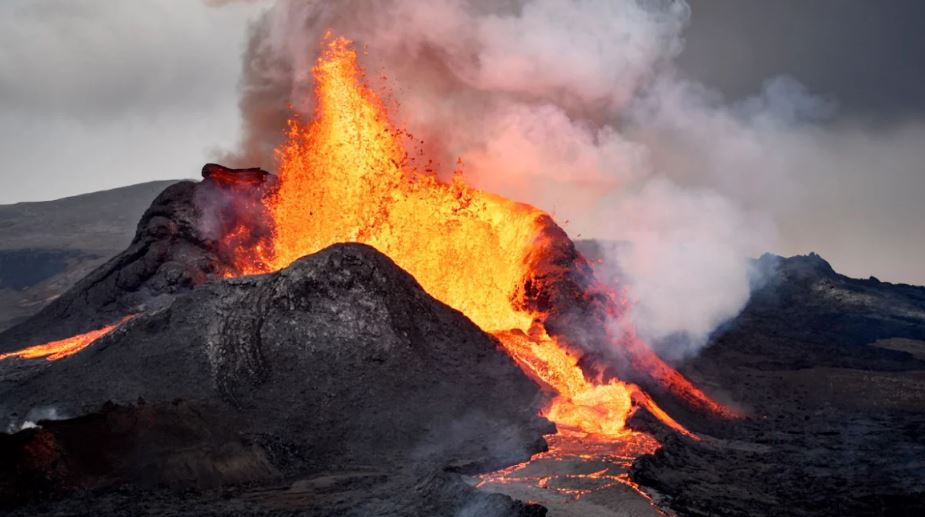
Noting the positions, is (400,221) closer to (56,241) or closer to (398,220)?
(398,220)

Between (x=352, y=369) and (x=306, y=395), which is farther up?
(x=352, y=369)

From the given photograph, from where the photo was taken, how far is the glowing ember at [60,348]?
63.1 ft

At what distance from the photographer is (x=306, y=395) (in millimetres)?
15719

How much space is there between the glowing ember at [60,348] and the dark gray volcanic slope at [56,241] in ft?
92.4

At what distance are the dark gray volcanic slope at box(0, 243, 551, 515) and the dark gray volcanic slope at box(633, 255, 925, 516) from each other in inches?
146

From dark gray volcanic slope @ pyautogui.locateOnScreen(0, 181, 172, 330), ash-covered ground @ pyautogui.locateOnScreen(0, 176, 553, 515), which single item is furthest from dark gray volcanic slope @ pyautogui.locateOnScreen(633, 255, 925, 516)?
dark gray volcanic slope @ pyautogui.locateOnScreen(0, 181, 172, 330)

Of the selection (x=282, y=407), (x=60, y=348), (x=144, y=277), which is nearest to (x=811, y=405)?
(x=282, y=407)

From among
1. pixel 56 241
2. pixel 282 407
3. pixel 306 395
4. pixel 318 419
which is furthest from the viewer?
pixel 56 241

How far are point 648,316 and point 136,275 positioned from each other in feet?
58.9

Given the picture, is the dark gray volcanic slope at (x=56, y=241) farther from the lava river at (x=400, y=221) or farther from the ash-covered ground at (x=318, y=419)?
the ash-covered ground at (x=318, y=419)

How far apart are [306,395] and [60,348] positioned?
893 cm

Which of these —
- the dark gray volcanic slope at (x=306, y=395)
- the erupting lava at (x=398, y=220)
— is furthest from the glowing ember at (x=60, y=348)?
the erupting lava at (x=398, y=220)

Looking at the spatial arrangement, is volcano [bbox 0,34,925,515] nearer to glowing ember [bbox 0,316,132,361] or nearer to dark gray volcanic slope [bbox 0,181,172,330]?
glowing ember [bbox 0,316,132,361]

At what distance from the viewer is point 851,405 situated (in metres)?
26.5
